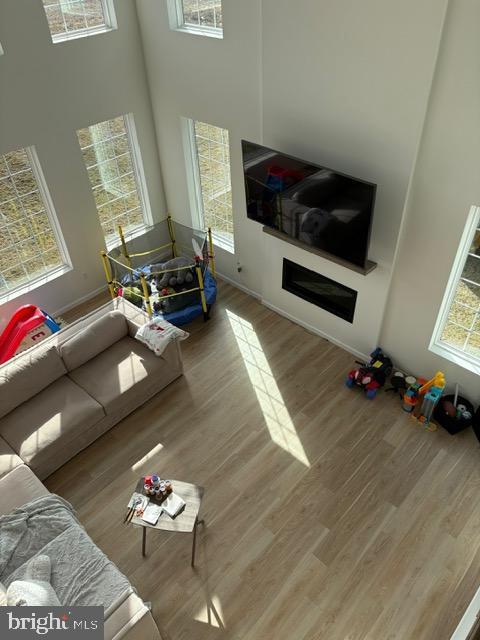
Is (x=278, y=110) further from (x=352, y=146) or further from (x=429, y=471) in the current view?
(x=429, y=471)

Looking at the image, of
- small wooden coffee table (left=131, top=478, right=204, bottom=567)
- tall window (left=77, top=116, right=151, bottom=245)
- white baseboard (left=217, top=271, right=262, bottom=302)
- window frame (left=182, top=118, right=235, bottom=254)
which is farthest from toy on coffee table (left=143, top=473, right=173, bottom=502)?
tall window (left=77, top=116, right=151, bottom=245)

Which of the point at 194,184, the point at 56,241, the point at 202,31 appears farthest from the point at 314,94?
the point at 56,241

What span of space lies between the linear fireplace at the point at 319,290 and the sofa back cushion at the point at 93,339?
7.19 feet

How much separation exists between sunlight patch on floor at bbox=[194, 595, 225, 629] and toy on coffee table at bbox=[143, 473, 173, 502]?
95cm

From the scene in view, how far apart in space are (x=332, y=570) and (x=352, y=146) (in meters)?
3.97

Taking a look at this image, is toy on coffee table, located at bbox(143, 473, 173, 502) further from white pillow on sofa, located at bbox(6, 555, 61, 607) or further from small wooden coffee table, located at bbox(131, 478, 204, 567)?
white pillow on sofa, located at bbox(6, 555, 61, 607)

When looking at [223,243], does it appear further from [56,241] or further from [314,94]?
[314,94]

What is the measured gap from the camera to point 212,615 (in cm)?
421

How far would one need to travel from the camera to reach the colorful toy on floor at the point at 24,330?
20.2 ft

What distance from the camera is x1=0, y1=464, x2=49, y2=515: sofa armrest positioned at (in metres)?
4.48

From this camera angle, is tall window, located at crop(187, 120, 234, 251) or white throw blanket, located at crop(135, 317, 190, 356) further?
tall window, located at crop(187, 120, 234, 251)

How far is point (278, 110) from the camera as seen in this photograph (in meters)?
5.59

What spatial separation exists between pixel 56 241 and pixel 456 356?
525 cm

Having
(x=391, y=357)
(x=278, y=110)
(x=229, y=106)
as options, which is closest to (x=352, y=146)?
(x=278, y=110)
